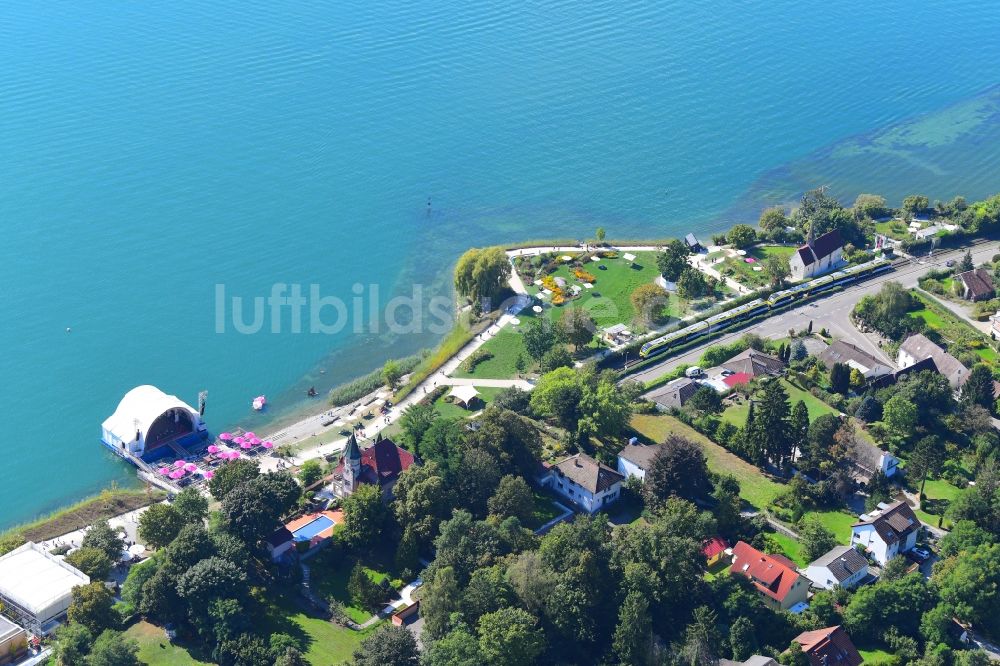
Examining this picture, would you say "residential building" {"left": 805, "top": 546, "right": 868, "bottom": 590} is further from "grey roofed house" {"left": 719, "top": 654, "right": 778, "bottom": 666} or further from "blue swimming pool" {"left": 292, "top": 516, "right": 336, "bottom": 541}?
"blue swimming pool" {"left": 292, "top": 516, "right": 336, "bottom": 541}

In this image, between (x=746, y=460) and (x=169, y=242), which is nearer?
(x=746, y=460)

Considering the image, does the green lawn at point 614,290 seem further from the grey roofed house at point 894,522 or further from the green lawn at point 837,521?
the grey roofed house at point 894,522

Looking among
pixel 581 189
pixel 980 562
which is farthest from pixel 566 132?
pixel 980 562

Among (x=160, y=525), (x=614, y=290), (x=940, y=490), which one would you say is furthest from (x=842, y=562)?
(x=160, y=525)

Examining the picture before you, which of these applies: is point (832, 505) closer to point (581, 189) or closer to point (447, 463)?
point (447, 463)

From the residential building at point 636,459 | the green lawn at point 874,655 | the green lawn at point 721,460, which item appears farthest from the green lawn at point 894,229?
the green lawn at point 874,655

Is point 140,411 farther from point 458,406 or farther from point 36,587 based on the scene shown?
point 458,406
